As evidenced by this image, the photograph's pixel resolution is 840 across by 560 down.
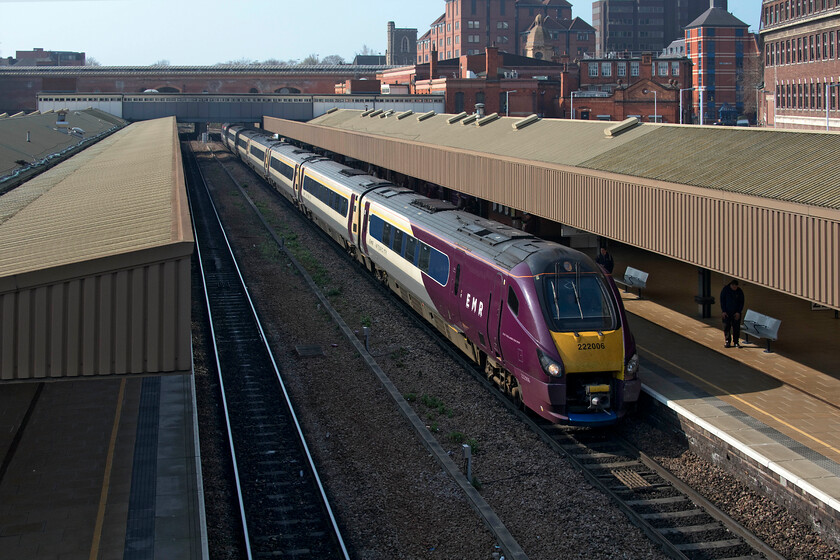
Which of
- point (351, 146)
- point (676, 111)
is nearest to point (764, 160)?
point (351, 146)

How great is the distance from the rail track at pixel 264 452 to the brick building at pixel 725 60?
268ft

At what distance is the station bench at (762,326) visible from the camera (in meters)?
16.8

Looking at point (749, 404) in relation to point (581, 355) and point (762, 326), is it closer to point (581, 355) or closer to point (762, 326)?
point (581, 355)

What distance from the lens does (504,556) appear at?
10.1m

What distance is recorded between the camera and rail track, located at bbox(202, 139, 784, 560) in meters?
10.4

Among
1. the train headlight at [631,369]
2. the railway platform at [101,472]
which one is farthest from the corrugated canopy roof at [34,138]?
the train headlight at [631,369]

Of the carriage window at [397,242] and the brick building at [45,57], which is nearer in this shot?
the carriage window at [397,242]

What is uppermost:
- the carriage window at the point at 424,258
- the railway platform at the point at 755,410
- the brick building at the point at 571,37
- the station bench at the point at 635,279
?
the brick building at the point at 571,37

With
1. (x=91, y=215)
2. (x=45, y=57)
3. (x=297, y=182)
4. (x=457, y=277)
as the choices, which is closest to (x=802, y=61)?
(x=297, y=182)

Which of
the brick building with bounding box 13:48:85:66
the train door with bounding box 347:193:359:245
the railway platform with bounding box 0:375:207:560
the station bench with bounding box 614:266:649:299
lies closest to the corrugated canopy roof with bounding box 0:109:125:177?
the train door with bounding box 347:193:359:245

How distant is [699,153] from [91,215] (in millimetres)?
13033

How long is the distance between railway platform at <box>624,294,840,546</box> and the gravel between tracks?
35cm

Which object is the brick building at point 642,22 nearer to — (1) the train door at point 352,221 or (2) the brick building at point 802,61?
(2) the brick building at point 802,61

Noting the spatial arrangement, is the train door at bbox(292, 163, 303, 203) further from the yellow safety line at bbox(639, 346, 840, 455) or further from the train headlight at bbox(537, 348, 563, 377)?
the train headlight at bbox(537, 348, 563, 377)
